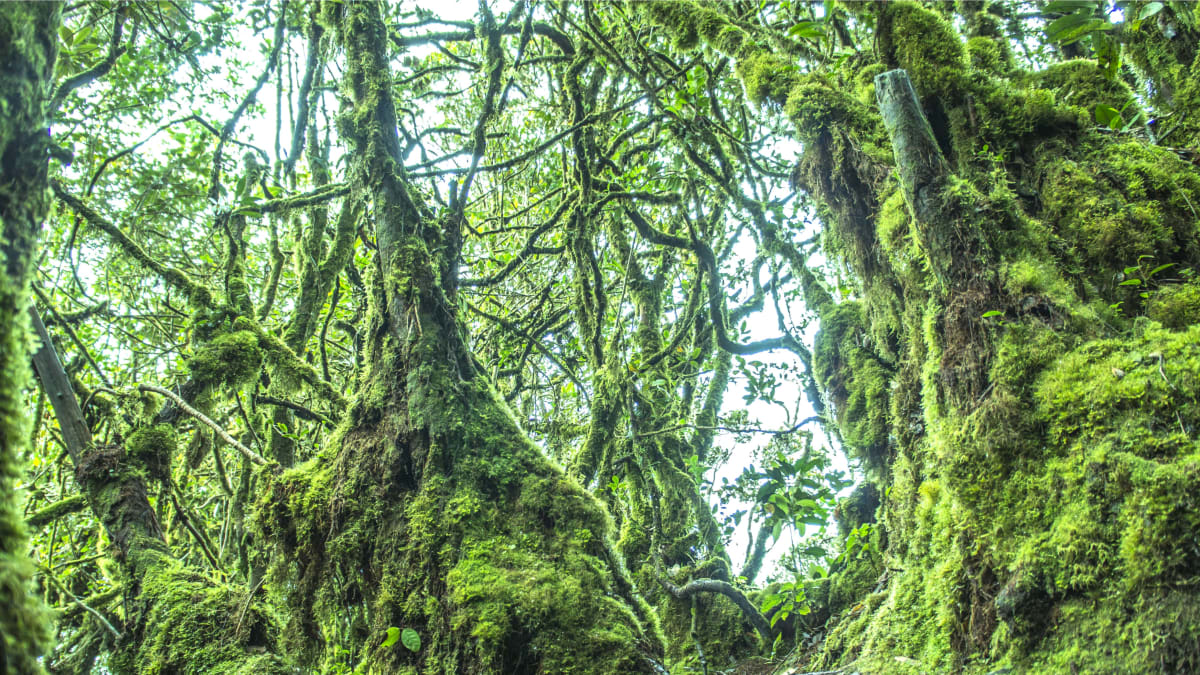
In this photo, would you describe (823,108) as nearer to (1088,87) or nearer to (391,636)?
(1088,87)

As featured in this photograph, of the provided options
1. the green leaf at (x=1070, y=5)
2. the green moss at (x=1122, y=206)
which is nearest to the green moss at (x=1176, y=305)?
the green moss at (x=1122, y=206)

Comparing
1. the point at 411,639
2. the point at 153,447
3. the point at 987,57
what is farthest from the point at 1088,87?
the point at 153,447

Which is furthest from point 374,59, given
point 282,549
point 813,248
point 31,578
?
point 813,248

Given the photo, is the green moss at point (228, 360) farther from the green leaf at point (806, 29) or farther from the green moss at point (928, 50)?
the green moss at point (928, 50)

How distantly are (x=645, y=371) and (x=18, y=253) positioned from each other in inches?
204

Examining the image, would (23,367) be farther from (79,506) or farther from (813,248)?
(813,248)

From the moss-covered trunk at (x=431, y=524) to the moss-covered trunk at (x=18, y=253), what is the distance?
6.59 ft

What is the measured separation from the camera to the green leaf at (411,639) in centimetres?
266

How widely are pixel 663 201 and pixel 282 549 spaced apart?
171 inches

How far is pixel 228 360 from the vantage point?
4055mm

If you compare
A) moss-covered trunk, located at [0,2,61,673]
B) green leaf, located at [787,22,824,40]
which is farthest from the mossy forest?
green leaf, located at [787,22,824,40]

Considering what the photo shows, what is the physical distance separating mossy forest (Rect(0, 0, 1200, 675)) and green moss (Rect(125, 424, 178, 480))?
0.02 meters

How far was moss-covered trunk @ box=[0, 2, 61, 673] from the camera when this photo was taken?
31.5 inches

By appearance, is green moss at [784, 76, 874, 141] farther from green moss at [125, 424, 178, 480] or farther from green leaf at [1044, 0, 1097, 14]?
green moss at [125, 424, 178, 480]
